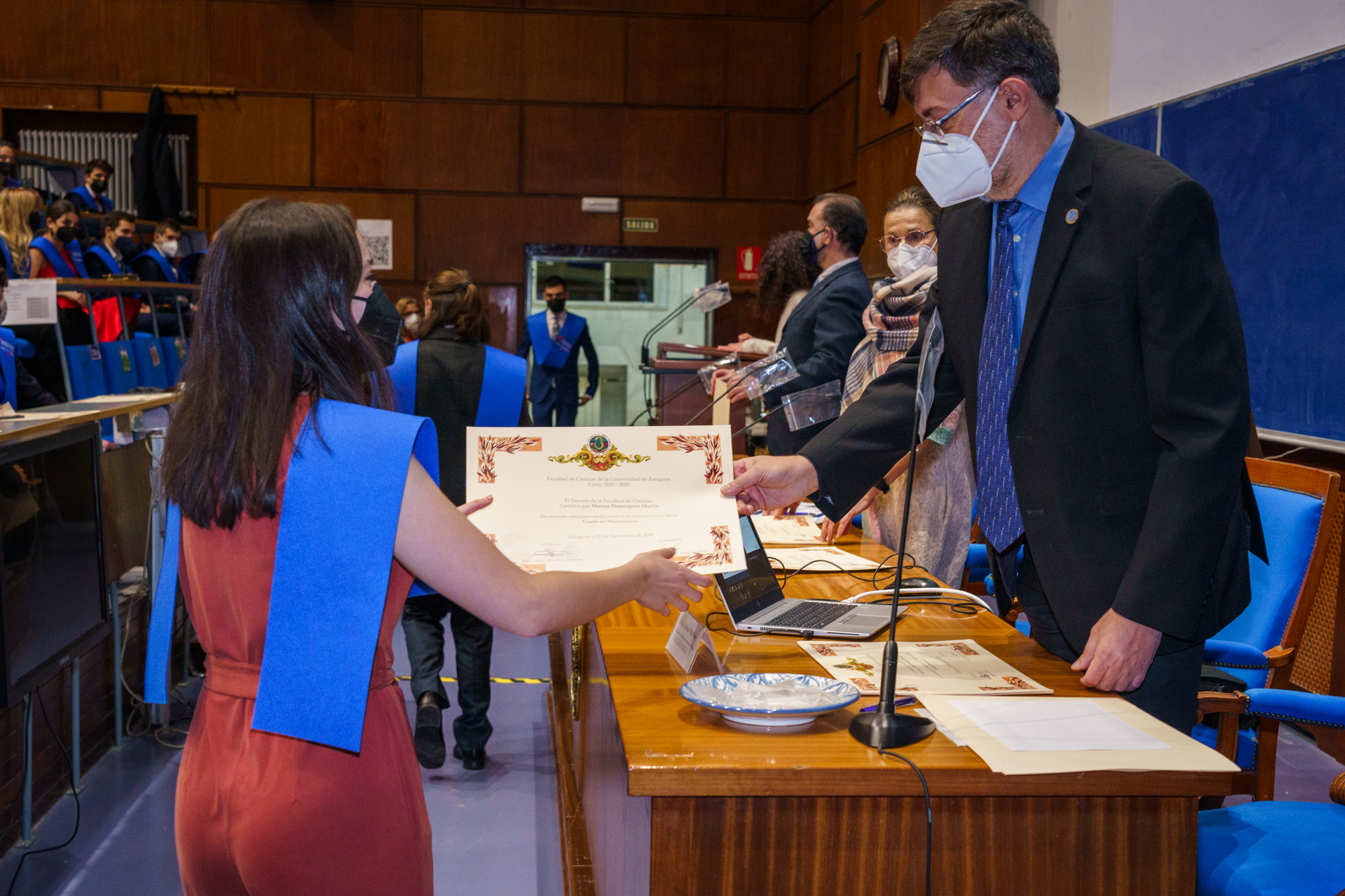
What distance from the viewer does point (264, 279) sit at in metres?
1.13

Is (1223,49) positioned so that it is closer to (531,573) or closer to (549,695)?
(549,695)

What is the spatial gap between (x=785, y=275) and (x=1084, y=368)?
2.84 metres

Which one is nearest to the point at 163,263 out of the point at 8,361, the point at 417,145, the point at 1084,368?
the point at 417,145

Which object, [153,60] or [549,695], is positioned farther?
[153,60]

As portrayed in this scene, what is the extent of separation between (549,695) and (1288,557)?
234 cm

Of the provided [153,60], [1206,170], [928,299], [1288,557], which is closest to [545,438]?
[928,299]

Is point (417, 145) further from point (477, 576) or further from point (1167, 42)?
point (477, 576)

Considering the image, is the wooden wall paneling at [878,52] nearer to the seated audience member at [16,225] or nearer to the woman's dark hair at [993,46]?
the seated audience member at [16,225]

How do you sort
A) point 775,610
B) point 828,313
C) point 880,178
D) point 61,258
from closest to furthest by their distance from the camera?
point 775,610
point 828,313
point 61,258
point 880,178

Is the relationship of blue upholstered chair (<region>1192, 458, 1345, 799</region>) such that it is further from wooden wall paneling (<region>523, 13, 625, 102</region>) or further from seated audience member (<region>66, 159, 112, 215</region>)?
seated audience member (<region>66, 159, 112, 215</region>)

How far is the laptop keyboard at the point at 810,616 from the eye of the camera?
166 centimetres

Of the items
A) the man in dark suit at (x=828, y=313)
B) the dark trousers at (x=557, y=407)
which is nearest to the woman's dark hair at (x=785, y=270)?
the man in dark suit at (x=828, y=313)

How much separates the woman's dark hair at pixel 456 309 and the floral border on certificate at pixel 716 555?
6.26ft

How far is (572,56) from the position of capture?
8938 mm
